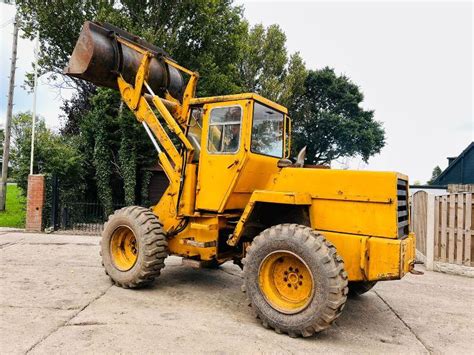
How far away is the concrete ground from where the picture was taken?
394 centimetres

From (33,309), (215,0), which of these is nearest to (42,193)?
(33,309)

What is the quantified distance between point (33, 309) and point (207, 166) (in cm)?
289

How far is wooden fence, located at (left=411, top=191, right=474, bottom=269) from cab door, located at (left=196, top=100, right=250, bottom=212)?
5.42 meters

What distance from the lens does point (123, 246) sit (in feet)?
20.6

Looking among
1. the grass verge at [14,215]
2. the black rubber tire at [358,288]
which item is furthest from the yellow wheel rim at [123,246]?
the grass verge at [14,215]

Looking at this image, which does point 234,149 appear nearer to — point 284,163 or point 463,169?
point 284,163

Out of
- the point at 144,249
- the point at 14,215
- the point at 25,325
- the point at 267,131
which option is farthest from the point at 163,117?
the point at 14,215

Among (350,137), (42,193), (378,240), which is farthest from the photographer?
(350,137)

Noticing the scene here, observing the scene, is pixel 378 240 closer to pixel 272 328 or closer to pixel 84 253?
pixel 272 328

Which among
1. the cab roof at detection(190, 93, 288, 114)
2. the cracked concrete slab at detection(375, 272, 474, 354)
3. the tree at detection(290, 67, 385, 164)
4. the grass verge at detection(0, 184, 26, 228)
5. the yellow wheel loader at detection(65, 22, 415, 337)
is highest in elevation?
the tree at detection(290, 67, 385, 164)

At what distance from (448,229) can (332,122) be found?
22.7 m

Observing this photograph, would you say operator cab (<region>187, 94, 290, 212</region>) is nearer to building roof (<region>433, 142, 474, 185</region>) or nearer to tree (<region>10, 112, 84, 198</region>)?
tree (<region>10, 112, 84, 198</region>)

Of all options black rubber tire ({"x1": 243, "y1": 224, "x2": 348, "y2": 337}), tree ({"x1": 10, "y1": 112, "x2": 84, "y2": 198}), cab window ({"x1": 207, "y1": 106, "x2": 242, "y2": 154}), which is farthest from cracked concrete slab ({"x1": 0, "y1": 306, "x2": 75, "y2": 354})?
tree ({"x1": 10, "y1": 112, "x2": 84, "y2": 198})

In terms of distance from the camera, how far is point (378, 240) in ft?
14.2
